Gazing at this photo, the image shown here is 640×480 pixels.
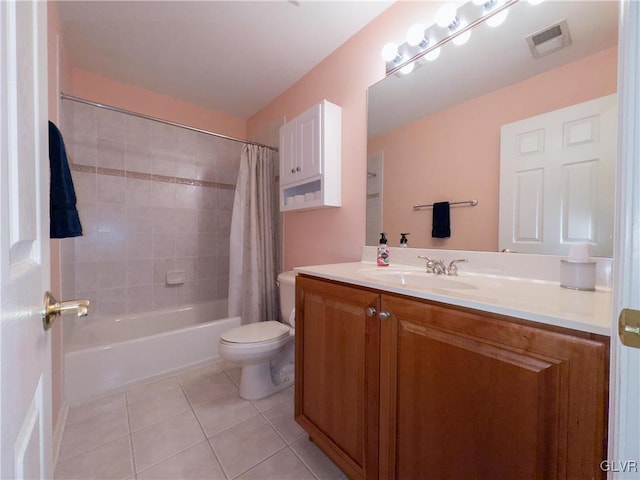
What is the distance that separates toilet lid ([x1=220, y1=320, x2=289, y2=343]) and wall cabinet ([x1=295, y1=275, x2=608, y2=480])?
1.71 feet

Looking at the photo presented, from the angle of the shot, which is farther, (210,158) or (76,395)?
(210,158)

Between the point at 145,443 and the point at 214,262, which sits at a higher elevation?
the point at 214,262

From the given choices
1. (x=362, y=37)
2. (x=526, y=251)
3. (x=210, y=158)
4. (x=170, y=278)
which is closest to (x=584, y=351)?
(x=526, y=251)

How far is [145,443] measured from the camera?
49.2 inches

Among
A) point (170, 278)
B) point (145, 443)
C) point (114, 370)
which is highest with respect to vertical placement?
point (170, 278)

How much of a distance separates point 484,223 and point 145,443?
1.89 metres

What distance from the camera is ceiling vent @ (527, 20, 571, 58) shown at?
97cm

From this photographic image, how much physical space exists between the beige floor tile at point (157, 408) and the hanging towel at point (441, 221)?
1705 mm

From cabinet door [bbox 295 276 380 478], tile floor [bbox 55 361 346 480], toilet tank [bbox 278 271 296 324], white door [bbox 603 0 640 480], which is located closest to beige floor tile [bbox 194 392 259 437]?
tile floor [bbox 55 361 346 480]

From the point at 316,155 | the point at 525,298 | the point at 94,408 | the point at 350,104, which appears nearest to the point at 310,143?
the point at 316,155

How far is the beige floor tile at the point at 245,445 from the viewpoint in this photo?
115 centimetres

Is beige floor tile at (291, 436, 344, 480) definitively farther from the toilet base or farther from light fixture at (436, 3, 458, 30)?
light fixture at (436, 3, 458, 30)

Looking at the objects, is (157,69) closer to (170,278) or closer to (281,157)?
(281,157)

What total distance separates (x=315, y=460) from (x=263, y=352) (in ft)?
1.90
